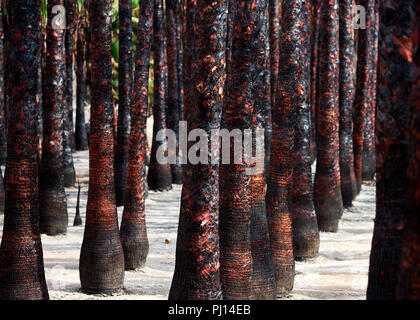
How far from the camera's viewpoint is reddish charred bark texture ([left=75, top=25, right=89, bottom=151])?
25156mm

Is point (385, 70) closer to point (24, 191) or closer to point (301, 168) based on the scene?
point (24, 191)

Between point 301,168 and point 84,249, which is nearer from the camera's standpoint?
point 84,249

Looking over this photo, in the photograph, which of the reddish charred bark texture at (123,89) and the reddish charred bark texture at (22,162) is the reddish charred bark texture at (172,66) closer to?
the reddish charred bark texture at (123,89)

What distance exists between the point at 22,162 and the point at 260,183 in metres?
2.67

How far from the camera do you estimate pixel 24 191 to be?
6391 millimetres

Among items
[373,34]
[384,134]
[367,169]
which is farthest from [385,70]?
[373,34]

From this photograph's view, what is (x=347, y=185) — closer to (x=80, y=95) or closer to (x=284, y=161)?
(x=284, y=161)

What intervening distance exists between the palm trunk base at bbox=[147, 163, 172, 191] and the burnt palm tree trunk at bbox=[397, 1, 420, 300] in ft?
49.4

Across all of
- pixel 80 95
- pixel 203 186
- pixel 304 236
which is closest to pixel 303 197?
pixel 304 236

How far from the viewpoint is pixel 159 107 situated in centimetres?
1798

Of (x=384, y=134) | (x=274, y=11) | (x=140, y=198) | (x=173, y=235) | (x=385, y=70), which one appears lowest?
(x=173, y=235)

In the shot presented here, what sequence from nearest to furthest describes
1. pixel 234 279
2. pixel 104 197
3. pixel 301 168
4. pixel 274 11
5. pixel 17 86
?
pixel 17 86 < pixel 234 279 < pixel 104 197 < pixel 301 168 < pixel 274 11

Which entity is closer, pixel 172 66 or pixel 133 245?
pixel 133 245
